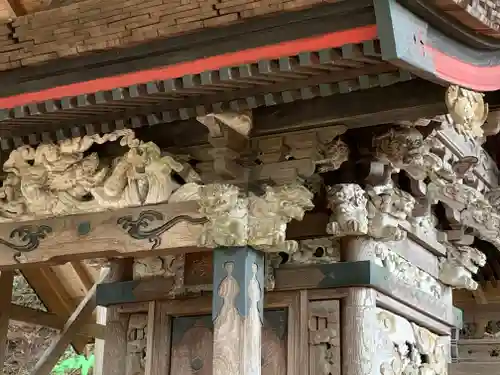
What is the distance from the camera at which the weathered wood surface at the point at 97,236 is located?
3.63 meters

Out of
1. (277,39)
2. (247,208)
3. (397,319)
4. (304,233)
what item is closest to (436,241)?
(397,319)

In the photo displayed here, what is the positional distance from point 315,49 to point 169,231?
1169 mm

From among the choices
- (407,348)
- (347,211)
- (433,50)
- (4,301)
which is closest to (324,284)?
(347,211)

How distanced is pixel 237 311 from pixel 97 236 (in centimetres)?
84

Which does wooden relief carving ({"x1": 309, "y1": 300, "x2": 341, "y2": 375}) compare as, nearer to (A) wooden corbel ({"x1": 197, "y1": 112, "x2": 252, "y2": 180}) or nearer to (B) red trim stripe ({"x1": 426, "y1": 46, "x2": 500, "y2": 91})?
(A) wooden corbel ({"x1": 197, "y1": 112, "x2": 252, "y2": 180})

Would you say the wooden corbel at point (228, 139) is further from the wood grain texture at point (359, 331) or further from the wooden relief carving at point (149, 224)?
the wood grain texture at point (359, 331)

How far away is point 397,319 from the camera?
4.25 metres

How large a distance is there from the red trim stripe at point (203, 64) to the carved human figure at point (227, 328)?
35.5 inches

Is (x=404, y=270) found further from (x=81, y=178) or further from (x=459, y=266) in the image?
(x=81, y=178)

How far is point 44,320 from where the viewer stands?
7.71 m

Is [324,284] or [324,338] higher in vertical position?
[324,284]

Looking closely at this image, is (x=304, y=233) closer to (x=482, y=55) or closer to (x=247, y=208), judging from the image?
(x=247, y=208)

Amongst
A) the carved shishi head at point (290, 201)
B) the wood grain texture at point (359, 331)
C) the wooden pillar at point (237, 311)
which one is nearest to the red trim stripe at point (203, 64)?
the carved shishi head at point (290, 201)

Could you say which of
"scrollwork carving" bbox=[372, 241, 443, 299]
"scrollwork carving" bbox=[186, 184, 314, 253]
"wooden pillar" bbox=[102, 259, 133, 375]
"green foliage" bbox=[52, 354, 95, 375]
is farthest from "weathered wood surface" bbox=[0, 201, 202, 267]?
"green foliage" bbox=[52, 354, 95, 375]
